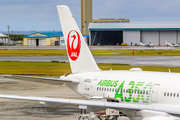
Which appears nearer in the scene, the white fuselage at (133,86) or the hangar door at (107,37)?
the white fuselage at (133,86)

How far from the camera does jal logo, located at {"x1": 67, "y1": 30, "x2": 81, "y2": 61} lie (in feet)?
90.0

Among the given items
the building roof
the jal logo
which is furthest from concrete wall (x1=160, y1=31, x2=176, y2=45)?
the jal logo

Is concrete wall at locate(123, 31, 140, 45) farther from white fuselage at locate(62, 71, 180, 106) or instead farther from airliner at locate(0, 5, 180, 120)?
white fuselage at locate(62, 71, 180, 106)

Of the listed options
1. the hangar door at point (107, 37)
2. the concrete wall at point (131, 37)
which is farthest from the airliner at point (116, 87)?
the hangar door at point (107, 37)

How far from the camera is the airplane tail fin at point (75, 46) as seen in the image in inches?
1077

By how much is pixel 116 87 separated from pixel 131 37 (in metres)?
168

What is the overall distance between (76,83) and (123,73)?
3.99 metres

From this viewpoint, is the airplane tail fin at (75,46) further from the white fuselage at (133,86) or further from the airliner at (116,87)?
the white fuselage at (133,86)

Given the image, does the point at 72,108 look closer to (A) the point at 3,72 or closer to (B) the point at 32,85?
(B) the point at 32,85

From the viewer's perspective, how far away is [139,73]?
23922mm

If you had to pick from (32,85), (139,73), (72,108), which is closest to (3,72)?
(32,85)

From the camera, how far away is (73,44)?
27688 millimetres

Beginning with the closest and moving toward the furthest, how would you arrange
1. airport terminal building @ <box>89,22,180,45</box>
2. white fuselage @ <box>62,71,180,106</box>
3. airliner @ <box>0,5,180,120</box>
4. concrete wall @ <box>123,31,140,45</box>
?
1. airliner @ <box>0,5,180,120</box>
2. white fuselage @ <box>62,71,180,106</box>
3. airport terminal building @ <box>89,22,180,45</box>
4. concrete wall @ <box>123,31,140,45</box>

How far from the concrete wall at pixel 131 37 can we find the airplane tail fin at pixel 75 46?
16274cm
